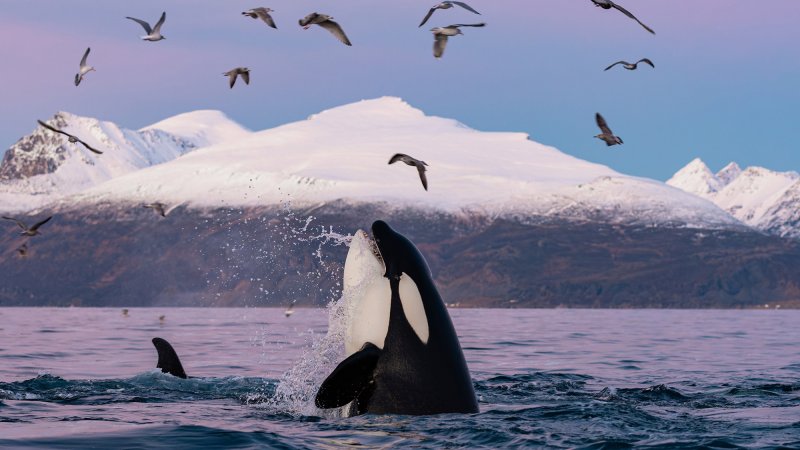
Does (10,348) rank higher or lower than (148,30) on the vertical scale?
lower

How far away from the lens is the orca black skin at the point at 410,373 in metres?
14.1

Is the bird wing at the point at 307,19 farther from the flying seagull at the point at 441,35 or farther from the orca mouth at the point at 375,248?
the orca mouth at the point at 375,248

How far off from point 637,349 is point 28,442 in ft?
99.9

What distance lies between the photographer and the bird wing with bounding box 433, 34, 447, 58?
2189 centimetres

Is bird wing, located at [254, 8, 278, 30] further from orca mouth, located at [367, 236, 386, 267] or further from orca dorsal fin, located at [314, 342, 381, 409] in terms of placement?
orca dorsal fin, located at [314, 342, 381, 409]

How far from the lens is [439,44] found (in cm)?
2241

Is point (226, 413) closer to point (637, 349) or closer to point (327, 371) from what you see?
point (327, 371)

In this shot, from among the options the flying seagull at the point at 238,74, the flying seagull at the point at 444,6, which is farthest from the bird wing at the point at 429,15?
the flying seagull at the point at 238,74

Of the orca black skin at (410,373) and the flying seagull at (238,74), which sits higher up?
the flying seagull at (238,74)

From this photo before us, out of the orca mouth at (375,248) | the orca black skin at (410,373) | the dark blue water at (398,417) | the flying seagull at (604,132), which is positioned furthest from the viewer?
the flying seagull at (604,132)

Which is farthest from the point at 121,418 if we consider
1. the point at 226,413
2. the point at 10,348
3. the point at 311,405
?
the point at 10,348

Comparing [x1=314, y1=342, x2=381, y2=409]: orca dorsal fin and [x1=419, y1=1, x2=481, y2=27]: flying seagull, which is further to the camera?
[x1=419, y1=1, x2=481, y2=27]: flying seagull

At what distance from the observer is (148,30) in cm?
2538

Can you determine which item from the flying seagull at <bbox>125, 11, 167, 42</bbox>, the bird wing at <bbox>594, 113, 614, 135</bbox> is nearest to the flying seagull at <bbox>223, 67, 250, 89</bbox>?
the flying seagull at <bbox>125, 11, 167, 42</bbox>
